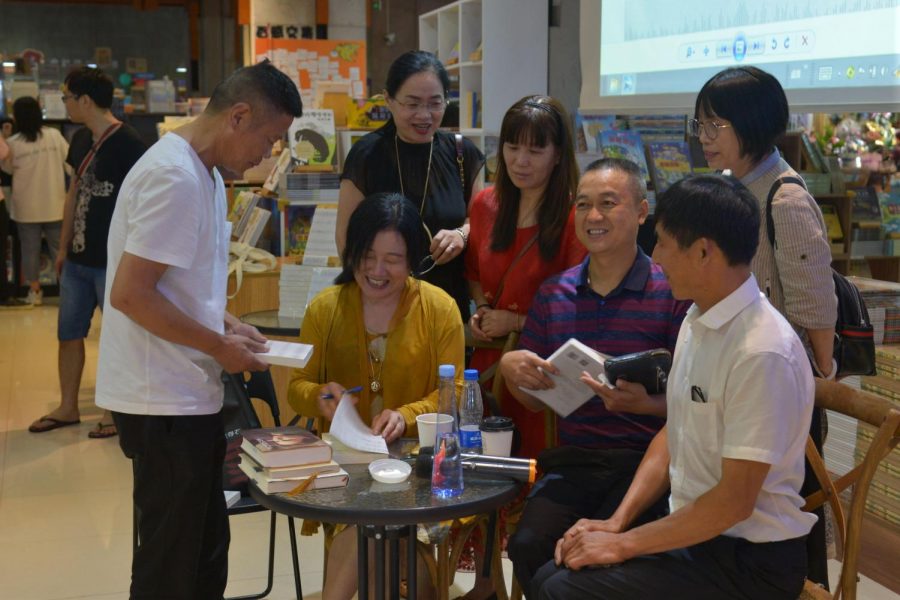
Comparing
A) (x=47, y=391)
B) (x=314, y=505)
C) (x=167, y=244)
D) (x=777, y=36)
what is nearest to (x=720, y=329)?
(x=314, y=505)

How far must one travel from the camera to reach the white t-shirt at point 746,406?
6.17 feet

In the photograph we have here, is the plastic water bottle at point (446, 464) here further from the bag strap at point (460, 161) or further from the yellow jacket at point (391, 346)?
the bag strap at point (460, 161)

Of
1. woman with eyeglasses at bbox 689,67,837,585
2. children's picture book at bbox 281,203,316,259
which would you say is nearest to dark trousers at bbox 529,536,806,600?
woman with eyeglasses at bbox 689,67,837,585

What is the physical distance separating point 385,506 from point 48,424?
3.95 metres

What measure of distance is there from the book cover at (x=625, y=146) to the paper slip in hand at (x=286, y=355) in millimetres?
2893

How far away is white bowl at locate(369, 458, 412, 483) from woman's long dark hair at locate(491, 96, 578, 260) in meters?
0.90

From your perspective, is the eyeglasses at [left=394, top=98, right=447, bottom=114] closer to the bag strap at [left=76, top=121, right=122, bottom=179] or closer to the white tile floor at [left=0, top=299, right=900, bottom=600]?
the white tile floor at [left=0, top=299, right=900, bottom=600]

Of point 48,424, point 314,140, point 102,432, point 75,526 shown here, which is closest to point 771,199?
point 75,526

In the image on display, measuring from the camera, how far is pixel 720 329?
200 centimetres

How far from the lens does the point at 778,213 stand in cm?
253

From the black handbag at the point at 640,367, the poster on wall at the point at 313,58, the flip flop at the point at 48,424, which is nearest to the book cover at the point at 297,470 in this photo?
the black handbag at the point at 640,367

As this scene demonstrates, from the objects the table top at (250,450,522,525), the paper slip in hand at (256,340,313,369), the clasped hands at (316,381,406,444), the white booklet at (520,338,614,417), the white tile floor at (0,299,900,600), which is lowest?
the white tile floor at (0,299,900,600)

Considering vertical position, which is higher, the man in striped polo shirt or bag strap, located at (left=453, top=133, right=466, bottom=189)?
bag strap, located at (left=453, top=133, right=466, bottom=189)

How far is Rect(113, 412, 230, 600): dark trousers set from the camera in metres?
2.28
